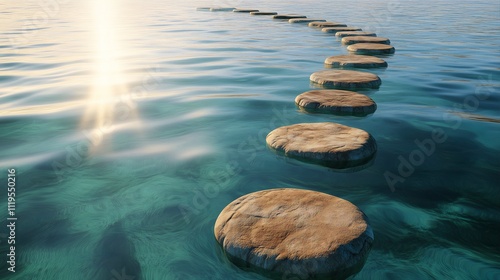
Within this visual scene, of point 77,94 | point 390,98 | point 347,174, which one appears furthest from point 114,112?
point 390,98

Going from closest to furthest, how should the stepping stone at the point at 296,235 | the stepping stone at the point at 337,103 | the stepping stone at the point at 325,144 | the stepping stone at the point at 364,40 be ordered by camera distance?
the stepping stone at the point at 296,235 < the stepping stone at the point at 325,144 < the stepping stone at the point at 337,103 < the stepping stone at the point at 364,40

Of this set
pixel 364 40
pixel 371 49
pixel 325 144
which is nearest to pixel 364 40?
pixel 364 40

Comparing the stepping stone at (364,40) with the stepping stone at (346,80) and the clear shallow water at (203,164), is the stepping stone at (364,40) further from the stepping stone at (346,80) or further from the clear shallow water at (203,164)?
the stepping stone at (346,80)

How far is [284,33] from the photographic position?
1048cm

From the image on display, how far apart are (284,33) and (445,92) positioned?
20.7ft

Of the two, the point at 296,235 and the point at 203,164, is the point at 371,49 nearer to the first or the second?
the point at 203,164

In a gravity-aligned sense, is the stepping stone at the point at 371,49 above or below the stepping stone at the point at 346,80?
below

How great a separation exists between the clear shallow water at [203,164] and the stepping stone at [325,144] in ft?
0.25

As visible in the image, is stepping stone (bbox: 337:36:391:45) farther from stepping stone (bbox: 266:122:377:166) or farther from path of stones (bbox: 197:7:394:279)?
path of stones (bbox: 197:7:394:279)

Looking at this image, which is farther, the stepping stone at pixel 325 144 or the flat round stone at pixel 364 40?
the flat round stone at pixel 364 40

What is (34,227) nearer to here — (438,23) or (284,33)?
(284,33)

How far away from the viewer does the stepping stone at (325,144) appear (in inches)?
107

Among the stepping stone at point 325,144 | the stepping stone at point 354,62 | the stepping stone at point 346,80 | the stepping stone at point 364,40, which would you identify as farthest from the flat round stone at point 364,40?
the stepping stone at point 325,144

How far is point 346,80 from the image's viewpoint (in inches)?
185
